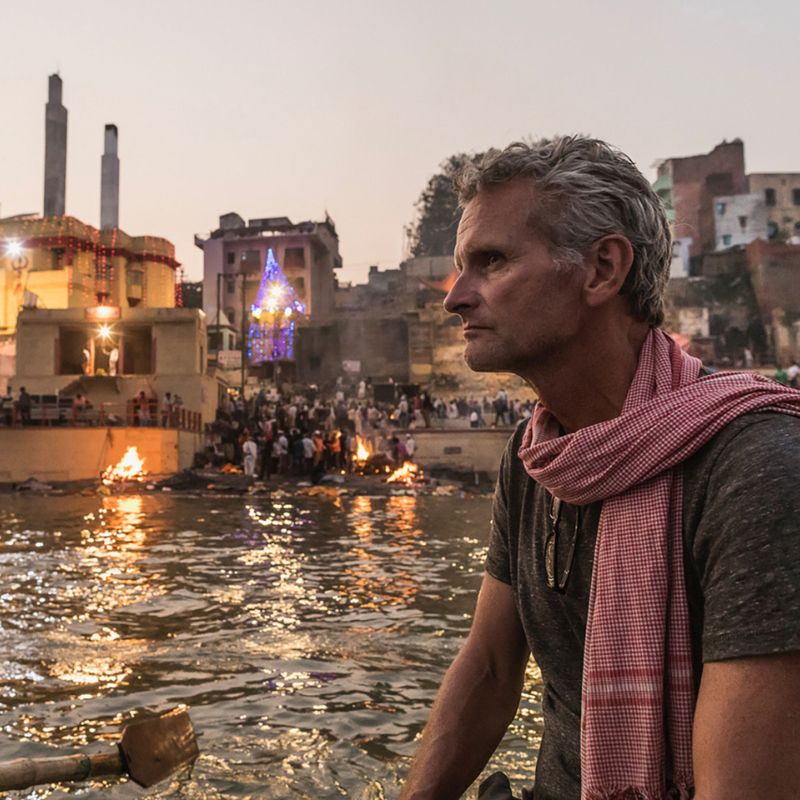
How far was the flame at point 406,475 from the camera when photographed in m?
28.7

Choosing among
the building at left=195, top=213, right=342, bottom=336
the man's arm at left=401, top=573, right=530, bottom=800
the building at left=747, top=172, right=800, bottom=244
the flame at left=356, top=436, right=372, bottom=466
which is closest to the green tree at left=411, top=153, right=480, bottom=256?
the building at left=195, top=213, right=342, bottom=336

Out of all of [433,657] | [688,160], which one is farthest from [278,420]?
[688,160]

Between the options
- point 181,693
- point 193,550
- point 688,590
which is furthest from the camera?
point 193,550

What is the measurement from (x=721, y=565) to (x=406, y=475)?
92.9 ft

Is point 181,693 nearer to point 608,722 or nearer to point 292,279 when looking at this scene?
A: point 608,722

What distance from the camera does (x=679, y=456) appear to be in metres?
1.61

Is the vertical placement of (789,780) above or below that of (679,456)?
below

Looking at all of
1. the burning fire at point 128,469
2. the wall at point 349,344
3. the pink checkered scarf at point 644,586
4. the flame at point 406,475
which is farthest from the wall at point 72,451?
the pink checkered scarf at point 644,586

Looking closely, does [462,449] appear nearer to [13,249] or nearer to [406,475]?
[406,475]

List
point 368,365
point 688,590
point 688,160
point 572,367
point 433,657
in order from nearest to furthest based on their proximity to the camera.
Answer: point 688,590 → point 572,367 → point 433,657 → point 368,365 → point 688,160

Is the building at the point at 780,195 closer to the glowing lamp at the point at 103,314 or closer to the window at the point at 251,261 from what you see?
A: the window at the point at 251,261

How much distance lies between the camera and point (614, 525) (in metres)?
1.68

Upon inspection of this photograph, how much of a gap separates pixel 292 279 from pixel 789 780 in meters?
64.7

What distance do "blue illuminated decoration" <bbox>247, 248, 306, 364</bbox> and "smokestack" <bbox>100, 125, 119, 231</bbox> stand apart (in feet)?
35.0
